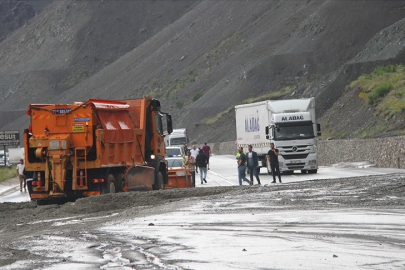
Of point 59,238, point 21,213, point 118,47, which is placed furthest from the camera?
point 118,47

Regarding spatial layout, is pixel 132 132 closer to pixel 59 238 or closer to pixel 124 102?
pixel 124 102

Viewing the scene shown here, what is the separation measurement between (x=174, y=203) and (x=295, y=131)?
1931 cm

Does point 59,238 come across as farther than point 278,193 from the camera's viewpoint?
No

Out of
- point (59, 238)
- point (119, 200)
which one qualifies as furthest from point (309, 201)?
point (59, 238)

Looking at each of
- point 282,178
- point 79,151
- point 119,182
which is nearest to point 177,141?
point 282,178

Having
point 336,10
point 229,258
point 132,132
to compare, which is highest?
point 336,10

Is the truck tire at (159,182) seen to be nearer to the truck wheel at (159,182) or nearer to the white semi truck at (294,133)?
the truck wheel at (159,182)

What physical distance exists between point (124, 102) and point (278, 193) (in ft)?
22.9

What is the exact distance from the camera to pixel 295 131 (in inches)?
1593

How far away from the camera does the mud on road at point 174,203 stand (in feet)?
57.5

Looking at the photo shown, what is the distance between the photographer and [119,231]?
15414 mm

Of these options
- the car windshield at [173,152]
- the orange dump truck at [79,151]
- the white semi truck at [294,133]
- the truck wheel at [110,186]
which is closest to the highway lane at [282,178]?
the white semi truck at [294,133]

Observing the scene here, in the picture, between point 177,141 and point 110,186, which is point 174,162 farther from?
point 177,141

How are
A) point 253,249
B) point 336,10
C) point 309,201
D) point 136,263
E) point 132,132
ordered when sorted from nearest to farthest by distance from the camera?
point 136,263 → point 253,249 → point 309,201 → point 132,132 → point 336,10
